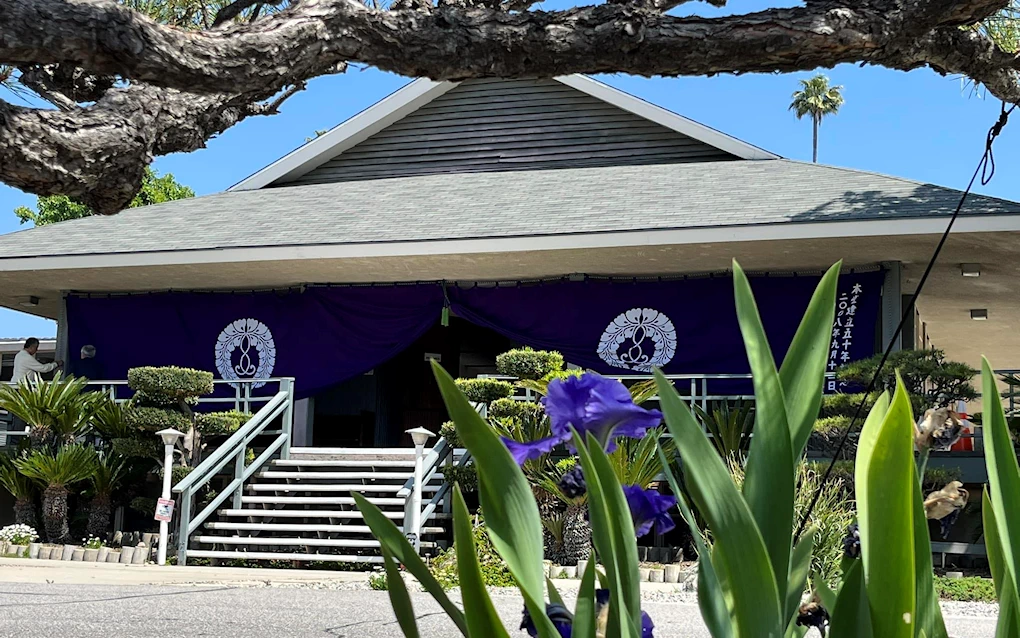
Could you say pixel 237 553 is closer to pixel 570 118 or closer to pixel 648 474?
pixel 648 474

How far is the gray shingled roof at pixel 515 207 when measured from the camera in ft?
41.3

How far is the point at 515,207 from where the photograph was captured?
1426 cm

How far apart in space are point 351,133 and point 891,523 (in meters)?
15.7

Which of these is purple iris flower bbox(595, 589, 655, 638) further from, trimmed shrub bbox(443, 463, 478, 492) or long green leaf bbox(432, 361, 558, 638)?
trimmed shrub bbox(443, 463, 478, 492)

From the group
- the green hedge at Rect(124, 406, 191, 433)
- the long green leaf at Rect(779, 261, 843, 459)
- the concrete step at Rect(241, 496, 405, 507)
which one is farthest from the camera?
the green hedge at Rect(124, 406, 191, 433)

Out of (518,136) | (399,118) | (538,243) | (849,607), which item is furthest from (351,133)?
(849,607)

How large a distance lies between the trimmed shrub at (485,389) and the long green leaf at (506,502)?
997cm

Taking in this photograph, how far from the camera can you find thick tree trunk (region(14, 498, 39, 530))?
13.0m

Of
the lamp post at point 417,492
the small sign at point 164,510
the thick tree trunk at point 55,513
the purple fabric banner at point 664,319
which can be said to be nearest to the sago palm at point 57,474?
the thick tree trunk at point 55,513

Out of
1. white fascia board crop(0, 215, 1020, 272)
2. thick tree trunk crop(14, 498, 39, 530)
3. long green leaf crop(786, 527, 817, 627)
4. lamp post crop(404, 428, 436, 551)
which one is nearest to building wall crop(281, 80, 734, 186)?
white fascia board crop(0, 215, 1020, 272)

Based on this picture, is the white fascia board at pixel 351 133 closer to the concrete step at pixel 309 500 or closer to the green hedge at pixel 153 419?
the green hedge at pixel 153 419

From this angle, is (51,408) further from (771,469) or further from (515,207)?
(771,469)

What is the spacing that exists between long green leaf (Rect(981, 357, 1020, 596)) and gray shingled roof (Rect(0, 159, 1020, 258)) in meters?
10.6

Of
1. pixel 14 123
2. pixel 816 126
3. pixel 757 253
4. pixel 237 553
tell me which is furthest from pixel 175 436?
pixel 816 126
